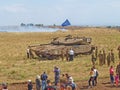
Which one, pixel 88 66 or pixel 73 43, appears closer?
pixel 88 66

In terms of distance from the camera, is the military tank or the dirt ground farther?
the military tank

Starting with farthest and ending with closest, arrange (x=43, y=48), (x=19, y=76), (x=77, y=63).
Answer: (x=43, y=48) < (x=77, y=63) < (x=19, y=76)

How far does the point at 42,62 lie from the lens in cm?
3806

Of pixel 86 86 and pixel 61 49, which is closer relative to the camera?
pixel 86 86

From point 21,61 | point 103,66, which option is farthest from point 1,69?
point 103,66

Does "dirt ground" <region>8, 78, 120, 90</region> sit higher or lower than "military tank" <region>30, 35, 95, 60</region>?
lower

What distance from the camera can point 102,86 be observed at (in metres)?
24.7

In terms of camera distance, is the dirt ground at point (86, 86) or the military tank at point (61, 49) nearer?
the dirt ground at point (86, 86)

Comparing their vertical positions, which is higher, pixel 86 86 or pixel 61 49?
pixel 61 49

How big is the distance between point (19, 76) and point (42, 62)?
8326 millimetres

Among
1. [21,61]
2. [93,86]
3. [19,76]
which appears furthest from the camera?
[21,61]

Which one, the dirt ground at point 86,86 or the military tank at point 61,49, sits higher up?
the military tank at point 61,49

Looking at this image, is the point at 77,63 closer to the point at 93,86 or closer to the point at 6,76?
the point at 6,76

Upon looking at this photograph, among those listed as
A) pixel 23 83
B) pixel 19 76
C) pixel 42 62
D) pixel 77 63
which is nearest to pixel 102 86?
pixel 23 83
